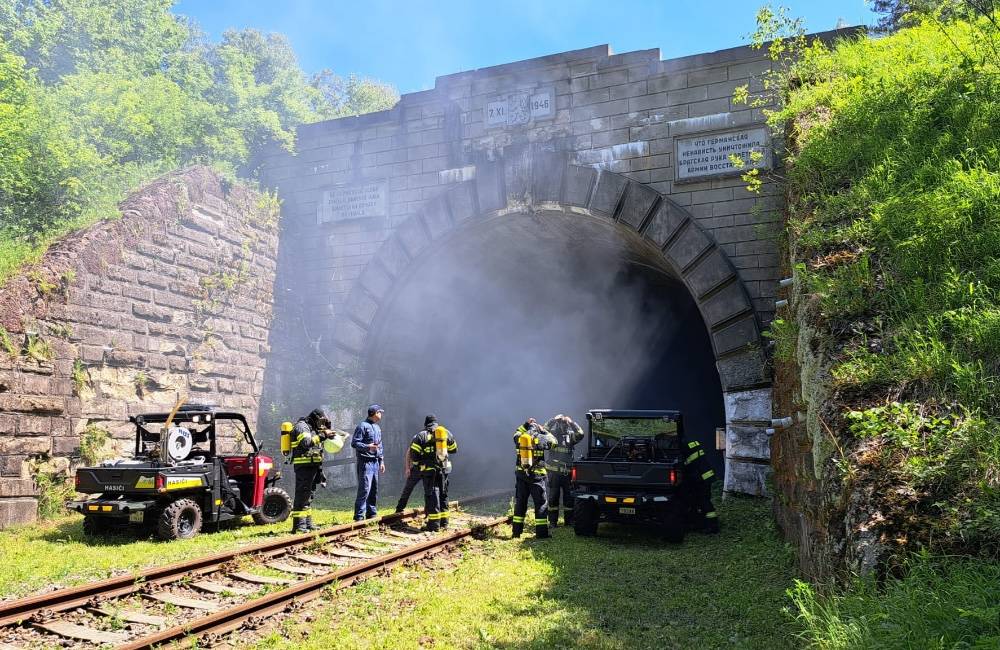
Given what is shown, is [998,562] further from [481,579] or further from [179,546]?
[179,546]

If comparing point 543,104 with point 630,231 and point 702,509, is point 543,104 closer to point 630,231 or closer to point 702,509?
point 630,231

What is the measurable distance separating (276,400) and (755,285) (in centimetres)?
1005

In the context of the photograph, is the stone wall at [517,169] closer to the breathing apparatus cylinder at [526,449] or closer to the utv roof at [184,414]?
the breathing apparatus cylinder at [526,449]

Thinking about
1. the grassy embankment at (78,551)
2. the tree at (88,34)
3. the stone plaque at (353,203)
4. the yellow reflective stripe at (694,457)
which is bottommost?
the grassy embankment at (78,551)

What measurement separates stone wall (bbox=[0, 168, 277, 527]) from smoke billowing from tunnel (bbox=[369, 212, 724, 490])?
3131mm

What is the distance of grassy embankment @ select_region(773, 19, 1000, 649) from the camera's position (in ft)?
12.4

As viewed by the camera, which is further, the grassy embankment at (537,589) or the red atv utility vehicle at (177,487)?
the red atv utility vehicle at (177,487)

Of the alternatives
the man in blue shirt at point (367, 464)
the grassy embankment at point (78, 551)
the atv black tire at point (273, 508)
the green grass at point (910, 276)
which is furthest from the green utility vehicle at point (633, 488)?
the atv black tire at point (273, 508)

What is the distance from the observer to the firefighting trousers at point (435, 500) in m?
10.2

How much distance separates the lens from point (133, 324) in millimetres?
12438

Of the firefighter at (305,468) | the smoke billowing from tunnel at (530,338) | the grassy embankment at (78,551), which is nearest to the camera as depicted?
the grassy embankment at (78,551)

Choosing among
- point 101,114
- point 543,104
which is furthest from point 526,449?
point 101,114

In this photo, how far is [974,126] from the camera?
7.74 m

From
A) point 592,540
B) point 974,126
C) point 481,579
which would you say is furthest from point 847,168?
point 481,579
